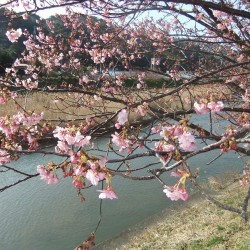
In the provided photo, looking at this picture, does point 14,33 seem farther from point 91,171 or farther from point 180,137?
point 91,171

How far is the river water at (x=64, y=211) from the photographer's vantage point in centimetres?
618

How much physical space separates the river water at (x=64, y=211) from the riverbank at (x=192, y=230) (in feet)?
1.57

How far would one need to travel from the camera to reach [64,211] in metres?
7.07

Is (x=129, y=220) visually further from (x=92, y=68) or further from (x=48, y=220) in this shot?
(x=92, y=68)

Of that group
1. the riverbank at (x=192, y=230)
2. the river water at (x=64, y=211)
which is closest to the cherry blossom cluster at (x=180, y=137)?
the riverbank at (x=192, y=230)

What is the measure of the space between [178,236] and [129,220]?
61.9 inches

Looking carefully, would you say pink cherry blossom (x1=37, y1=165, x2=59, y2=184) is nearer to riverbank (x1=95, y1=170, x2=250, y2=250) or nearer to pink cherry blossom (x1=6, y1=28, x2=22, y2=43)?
pink cherry blossom (x1=6, y1=28, x2=22, y2=43)

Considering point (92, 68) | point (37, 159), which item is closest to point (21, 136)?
point (92, 68)

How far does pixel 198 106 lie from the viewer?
6.68 ft

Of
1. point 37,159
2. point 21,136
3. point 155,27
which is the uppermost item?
point 155,27

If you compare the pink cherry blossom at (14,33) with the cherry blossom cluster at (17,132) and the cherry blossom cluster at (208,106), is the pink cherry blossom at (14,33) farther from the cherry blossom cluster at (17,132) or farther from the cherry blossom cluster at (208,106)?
the cherry blossom cluster at (208,106)

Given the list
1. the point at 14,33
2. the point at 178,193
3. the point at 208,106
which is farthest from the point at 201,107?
the point at 14,33

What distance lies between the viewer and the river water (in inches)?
243

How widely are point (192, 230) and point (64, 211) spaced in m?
2.79
